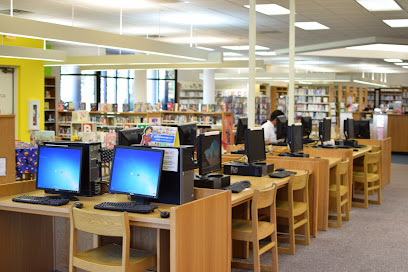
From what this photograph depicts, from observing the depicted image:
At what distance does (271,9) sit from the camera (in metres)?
10.3

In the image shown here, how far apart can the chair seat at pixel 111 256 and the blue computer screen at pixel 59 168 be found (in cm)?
56

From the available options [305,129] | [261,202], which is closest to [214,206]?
[261,202]

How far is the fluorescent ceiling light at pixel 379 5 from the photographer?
30.8 ft

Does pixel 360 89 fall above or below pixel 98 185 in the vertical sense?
above

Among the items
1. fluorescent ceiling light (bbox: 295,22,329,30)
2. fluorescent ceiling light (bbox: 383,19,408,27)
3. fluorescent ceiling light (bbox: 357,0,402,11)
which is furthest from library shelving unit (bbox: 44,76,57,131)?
fluorescent ceiling light (bbox: 357,0,402,11)

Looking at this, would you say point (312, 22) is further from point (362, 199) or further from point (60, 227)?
point (60, 227)

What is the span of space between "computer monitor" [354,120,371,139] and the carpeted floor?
9.21 feet

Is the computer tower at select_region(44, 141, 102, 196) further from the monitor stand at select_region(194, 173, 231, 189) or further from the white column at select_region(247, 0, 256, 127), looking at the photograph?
the white column at select_region(247, 0, 256, 127)

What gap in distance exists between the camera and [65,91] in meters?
18.6

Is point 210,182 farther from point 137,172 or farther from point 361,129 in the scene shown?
point 361,129

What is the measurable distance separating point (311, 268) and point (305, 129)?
5.81m

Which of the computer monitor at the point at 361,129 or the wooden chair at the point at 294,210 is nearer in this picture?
the wooden chair at the point at 294,210

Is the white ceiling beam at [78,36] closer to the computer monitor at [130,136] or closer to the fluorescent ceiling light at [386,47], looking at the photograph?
the computer monitor at [130,136]

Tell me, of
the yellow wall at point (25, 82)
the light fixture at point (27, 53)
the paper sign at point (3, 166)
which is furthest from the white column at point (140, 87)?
the paper sign at point (3, 166)
